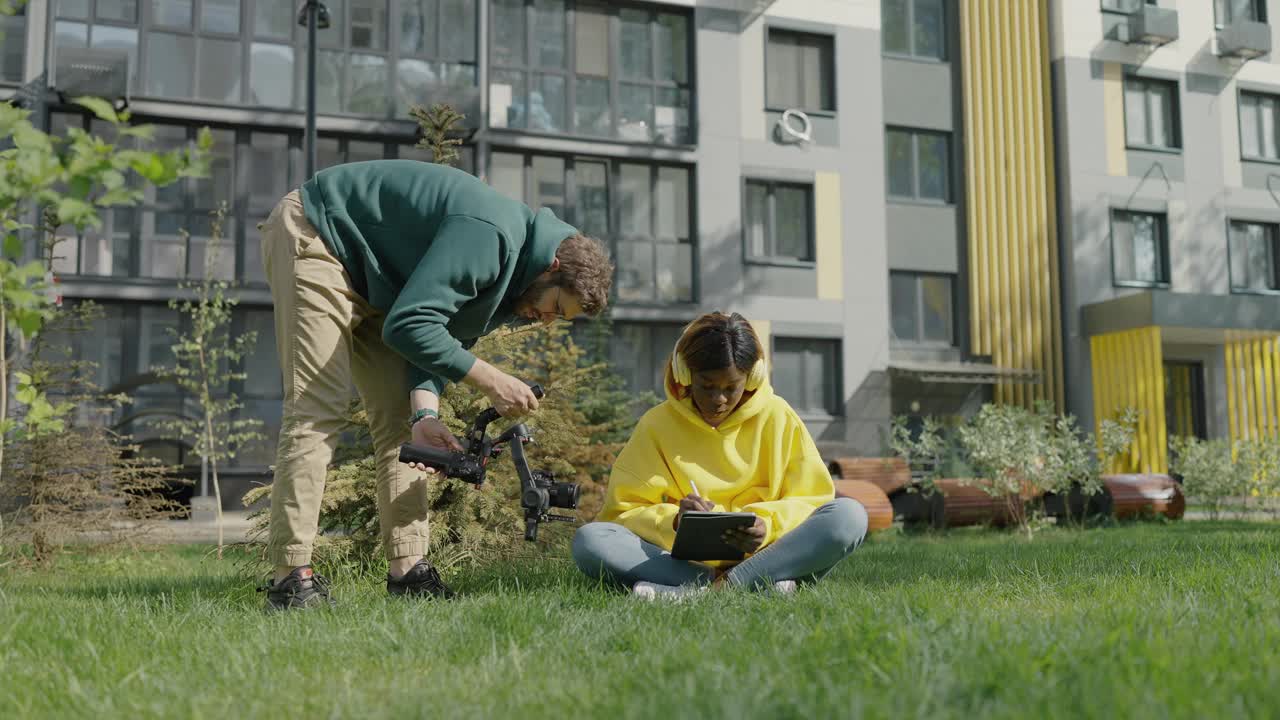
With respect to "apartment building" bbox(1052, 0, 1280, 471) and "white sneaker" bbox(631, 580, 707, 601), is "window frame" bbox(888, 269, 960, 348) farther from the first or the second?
"white sneaker" bbox(631, 580, 707, 601)

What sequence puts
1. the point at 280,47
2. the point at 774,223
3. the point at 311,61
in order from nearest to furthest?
the point at 311,61 < the point at 280,47 < the point at 774,223

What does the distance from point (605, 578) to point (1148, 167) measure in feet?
74.7

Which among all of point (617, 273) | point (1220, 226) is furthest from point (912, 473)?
point (1220, 226)

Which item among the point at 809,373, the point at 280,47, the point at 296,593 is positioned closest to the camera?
the point at 296,593

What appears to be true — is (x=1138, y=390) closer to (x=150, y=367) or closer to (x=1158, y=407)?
(x=1158, y=407)

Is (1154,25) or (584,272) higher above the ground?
(1154,25)

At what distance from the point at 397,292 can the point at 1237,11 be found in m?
26.3

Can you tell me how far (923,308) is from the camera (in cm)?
2258

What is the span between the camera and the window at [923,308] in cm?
2247

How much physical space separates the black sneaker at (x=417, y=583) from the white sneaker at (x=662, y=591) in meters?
0.85

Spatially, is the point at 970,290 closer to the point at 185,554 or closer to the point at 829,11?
the point at 829,11

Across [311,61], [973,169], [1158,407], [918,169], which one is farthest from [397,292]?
[1158,407]

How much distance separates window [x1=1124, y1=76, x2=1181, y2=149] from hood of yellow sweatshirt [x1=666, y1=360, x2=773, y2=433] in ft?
71.9

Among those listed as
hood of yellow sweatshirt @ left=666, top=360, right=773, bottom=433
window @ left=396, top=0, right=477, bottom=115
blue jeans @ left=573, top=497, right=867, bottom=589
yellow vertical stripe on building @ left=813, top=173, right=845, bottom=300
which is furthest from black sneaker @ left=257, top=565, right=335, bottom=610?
yellow vertical stripe on building @ left=813, top=173, right=845, bottom=300
